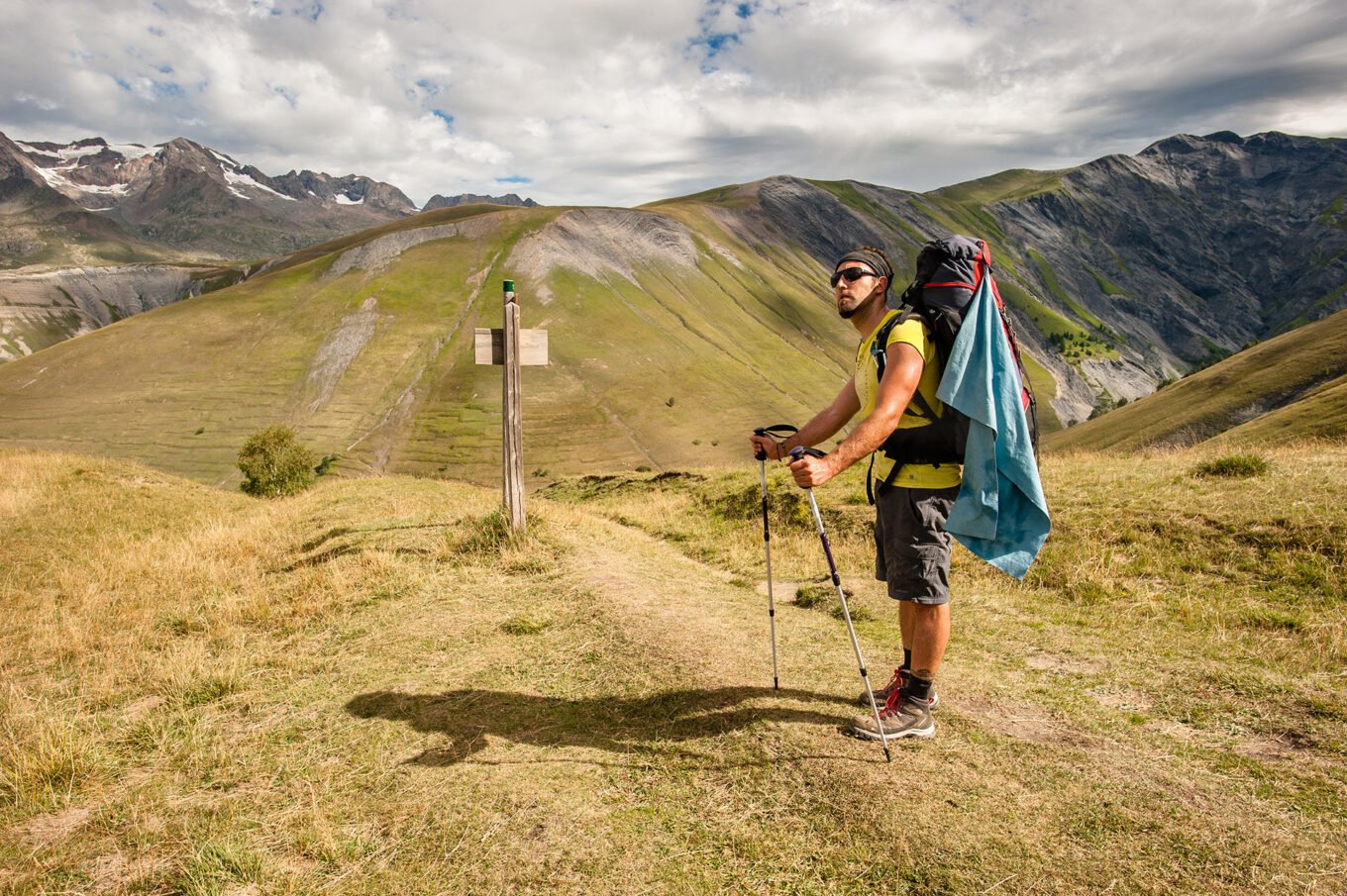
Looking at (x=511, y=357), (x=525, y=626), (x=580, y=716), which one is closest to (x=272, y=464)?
(x=511, y=357)

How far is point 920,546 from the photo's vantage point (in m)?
4.91

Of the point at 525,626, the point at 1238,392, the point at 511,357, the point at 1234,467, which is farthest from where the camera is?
the point at 1238,392

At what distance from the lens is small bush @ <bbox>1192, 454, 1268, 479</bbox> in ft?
37.9

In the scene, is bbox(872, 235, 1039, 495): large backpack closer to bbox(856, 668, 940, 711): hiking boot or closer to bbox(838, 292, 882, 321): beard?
bbox(838, 292, 882, 321): beard

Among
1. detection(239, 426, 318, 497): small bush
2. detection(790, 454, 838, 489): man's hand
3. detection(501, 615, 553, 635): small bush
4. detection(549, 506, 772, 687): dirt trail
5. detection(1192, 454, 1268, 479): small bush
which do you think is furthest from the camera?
detection(239, 426, 318, 497): small bush

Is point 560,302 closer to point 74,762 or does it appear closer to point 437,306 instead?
point 437,306

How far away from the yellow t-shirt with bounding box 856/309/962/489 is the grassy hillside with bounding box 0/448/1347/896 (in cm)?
193

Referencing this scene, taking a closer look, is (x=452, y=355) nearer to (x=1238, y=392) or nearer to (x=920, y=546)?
(x=1238, y=392)

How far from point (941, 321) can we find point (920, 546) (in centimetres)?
162

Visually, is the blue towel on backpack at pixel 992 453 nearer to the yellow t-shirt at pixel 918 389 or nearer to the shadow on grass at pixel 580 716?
the yellow t-shirt at pixel 918 389

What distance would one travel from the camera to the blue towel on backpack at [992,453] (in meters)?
4.77

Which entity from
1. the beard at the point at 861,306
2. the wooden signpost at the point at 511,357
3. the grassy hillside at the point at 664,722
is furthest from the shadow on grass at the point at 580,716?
the wooden signpost at the point at 511,357

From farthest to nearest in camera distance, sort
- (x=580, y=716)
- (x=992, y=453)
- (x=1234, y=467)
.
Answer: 1. (x=1234, y=467)
2. (x=580, y=716)
3. (x=992, y=453)

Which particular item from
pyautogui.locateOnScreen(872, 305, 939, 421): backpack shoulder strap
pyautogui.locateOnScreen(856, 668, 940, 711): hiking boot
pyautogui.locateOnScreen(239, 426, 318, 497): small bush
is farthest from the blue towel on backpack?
pyautogui.locateOnScreen(239, 426, 318, 497): small bush
